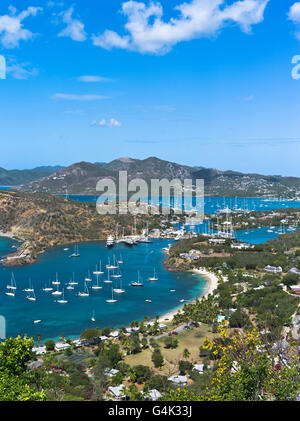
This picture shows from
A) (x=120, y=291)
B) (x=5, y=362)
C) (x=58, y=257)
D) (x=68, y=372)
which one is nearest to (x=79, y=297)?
(x=120, y=291)

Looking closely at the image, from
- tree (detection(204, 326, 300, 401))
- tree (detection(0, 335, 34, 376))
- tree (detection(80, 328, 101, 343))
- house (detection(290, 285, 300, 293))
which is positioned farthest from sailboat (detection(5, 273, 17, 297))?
tree (detection(204, 326, 300, 401))

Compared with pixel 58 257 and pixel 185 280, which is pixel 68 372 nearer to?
pixel 185 280

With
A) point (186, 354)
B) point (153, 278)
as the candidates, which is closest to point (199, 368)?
point (186, 354)

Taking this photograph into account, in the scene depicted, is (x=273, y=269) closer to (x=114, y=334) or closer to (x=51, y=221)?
(x=114, y=334)

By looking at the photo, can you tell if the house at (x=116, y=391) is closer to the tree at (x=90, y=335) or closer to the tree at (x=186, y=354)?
the tree at (x=186, y=354)

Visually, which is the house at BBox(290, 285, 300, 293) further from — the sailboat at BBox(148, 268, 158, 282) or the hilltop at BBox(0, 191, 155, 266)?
the hilltop at BBox(0, 191, 155, 266)

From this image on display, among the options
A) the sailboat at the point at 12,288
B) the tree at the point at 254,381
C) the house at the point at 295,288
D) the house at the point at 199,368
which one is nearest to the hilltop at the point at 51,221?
the sailboat at the point at 12,288
